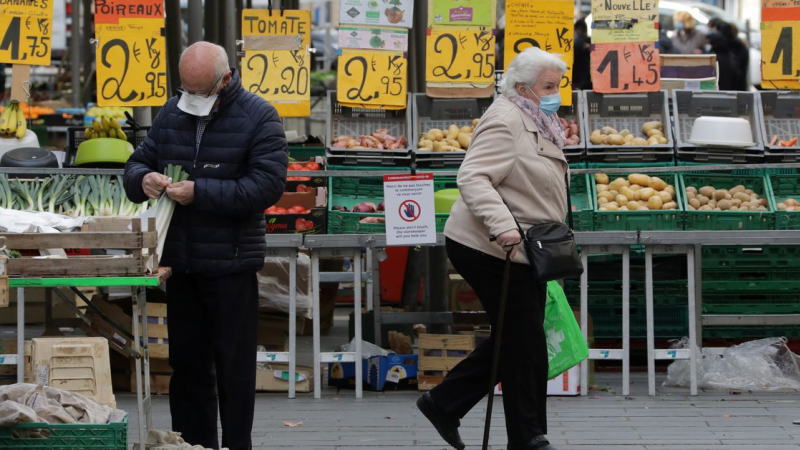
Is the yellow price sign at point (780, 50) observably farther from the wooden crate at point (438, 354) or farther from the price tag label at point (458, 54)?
the wooden crate at point (438, 354)

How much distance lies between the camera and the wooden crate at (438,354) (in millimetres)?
7793

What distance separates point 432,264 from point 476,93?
3.78 ft

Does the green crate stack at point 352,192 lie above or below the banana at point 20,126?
below

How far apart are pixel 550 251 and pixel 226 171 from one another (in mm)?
1403

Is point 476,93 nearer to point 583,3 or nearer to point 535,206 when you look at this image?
point 535,206

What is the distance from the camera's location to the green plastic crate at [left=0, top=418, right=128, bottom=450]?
184 inches

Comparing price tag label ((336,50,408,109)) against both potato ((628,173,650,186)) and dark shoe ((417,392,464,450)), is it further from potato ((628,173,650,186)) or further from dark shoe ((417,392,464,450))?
dark shoe ((417,392,464,450))

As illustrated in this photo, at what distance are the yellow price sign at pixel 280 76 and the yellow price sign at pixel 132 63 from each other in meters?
0.54

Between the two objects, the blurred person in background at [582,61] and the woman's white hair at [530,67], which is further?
the blurred person in background at [582,61]

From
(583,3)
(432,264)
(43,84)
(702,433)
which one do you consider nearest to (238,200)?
(702,433)

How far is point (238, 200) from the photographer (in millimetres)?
5367

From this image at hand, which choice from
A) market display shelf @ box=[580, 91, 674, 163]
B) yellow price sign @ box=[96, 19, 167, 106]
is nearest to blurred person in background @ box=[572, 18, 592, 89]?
market display shelf @ box=[580, 91, 674, 163]

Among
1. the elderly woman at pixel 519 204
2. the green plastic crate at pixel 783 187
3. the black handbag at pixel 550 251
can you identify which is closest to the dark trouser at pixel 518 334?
the elderly woman at pixel 519 204

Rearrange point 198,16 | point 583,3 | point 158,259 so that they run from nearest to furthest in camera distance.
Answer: point 158,259 → point 198,16 → point 583,3
